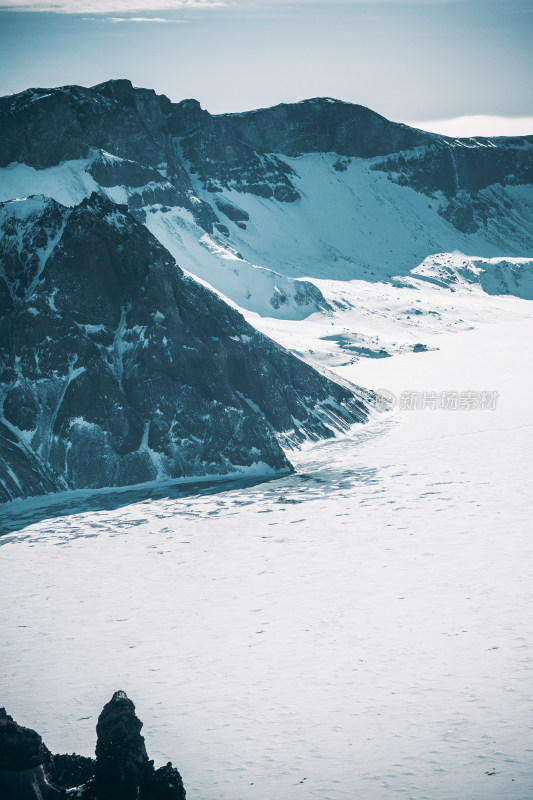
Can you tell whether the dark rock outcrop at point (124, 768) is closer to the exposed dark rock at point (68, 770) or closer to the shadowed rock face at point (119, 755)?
the shadowed rock face at point (119, 755)

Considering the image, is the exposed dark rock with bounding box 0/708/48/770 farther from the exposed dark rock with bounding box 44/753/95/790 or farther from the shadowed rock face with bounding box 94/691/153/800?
the shadowed rock face with bounding box 94/691/153/800

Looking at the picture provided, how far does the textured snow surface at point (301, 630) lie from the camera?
4751cm

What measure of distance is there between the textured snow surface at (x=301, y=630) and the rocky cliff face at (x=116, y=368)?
698cm

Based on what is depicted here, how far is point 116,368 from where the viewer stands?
101 m

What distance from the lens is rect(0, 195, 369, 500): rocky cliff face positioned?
94938mm

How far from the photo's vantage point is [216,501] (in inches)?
3536

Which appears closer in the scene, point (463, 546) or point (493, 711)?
point (493, 711)

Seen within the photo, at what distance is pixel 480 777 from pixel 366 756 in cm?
546

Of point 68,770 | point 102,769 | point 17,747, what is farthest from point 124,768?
point 17,747

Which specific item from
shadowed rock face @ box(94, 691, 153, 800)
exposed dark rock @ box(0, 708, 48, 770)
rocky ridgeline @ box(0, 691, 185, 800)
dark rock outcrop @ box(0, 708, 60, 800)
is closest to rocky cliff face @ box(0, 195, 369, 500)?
rocky ridgeline @ box(0, 691, 185, 800)

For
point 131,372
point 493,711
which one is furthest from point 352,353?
point 493,711

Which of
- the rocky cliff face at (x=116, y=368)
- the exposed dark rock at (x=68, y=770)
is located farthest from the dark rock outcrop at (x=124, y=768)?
the rocky cliff face at (x=116, y=368)

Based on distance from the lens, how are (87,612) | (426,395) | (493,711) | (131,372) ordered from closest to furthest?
(493,711) → (87,612) → (131,372) → (426,395)

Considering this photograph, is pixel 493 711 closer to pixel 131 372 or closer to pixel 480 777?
pixel 480 777
